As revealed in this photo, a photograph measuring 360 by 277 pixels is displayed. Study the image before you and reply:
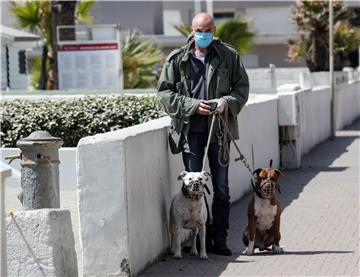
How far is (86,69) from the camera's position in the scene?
2408 centimetres

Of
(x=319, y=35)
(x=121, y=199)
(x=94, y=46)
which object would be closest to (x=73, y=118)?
(x=121, y=199)

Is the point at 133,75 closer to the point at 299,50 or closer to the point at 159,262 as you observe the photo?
the point at 299,50

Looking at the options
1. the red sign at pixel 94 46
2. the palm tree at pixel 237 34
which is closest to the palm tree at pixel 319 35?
the palm tree at pixel 237 34

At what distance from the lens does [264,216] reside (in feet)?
31.1

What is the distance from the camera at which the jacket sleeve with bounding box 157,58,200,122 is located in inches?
360

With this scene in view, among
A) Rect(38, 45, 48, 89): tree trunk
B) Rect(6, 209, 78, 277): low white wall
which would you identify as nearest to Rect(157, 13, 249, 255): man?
Rect(6, 209, 78, 277): low white wall

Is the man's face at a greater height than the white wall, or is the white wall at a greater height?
the man's face

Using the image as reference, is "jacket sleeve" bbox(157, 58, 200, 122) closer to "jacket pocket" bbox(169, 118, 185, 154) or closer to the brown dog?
"jacket pocket" bbox(169, 118, 185, 154)

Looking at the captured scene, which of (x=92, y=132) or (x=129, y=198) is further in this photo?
(x=92, y=132)

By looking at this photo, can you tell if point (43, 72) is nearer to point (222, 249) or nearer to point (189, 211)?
point (222, 249)

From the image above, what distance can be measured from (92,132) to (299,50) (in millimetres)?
15807

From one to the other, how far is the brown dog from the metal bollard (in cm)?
174

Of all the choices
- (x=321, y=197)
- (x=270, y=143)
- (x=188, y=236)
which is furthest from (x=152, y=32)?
(x=188, y=236)

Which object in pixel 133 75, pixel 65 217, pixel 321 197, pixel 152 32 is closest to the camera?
pixel 65 217
